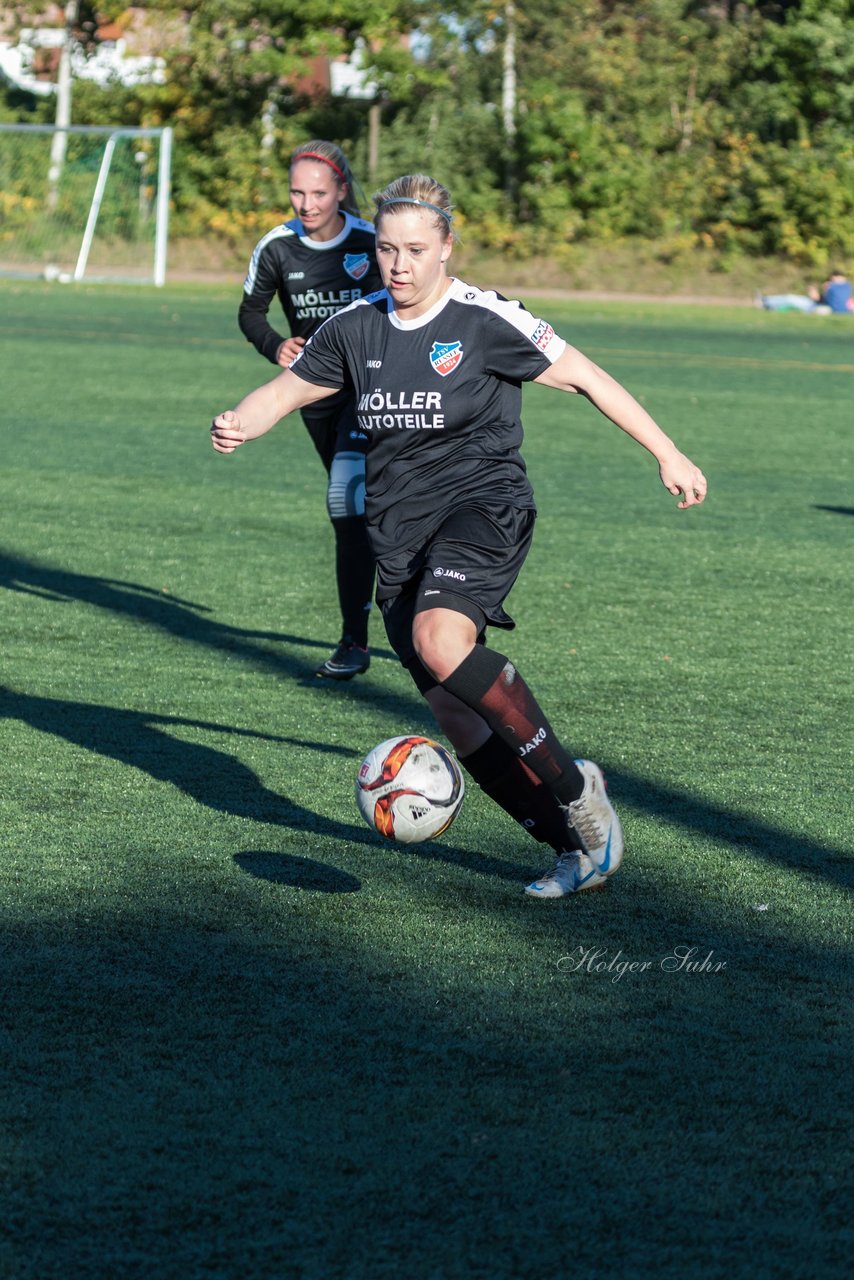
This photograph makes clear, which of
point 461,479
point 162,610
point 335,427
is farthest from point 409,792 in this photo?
point 162,610

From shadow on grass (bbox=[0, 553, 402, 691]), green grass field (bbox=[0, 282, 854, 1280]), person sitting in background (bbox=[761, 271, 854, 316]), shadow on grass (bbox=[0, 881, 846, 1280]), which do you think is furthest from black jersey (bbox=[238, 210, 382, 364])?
person sitting in background (bbox=[761, 271, 854, 316])

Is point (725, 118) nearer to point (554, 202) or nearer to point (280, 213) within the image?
point (554, 202)

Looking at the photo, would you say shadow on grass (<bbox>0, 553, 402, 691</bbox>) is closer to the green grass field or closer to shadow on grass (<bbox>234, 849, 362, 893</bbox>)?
the green grass field

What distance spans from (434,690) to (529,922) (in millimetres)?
633

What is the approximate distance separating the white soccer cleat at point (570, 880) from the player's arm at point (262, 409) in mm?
1356

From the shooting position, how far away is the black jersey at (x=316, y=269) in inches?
282

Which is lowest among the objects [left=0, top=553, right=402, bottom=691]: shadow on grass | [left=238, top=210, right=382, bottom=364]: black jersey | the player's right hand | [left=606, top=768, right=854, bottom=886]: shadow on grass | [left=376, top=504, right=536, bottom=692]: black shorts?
[left=0, top=553, right=402, bottom=691]: shadow on grass

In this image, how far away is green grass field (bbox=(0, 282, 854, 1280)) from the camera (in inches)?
107

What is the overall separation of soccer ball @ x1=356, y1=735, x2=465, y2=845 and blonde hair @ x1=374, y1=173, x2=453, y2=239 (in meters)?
1.31

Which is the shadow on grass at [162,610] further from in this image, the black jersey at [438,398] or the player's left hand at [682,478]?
the player's left hand at [682,478]

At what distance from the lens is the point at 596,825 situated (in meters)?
4.29

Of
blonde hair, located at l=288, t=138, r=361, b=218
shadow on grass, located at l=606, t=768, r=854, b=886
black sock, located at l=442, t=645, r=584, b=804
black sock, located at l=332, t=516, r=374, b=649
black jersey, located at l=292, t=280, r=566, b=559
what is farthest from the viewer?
black sock, located at l=332, t=516, r=374, b=649

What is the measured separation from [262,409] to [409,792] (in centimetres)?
113

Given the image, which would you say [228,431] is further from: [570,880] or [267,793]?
[570,880]
